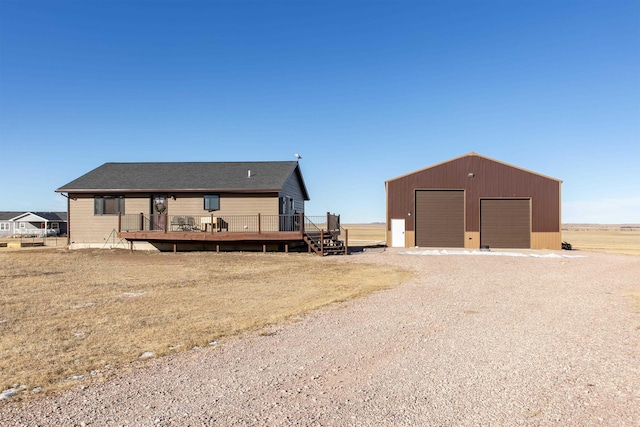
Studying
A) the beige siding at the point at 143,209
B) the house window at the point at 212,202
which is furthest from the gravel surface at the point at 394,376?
the house window at the point at 212,202

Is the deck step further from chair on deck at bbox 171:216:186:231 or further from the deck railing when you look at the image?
chair on deck at bbox 171:216:186:231

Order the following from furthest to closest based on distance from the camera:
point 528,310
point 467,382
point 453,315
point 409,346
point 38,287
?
1. point 38,287
2. point 528,310
3. point 453,315
4. point 409,346
5. point 467,382

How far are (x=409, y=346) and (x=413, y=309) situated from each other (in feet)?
8.30

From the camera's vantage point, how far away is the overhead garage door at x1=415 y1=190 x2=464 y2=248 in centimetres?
2648

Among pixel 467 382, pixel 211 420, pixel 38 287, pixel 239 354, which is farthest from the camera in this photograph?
pixel 38 287

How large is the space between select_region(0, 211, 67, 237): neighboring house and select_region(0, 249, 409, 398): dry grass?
50.0 m

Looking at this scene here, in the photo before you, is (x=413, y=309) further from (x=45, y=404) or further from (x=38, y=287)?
(x=38, y=287)

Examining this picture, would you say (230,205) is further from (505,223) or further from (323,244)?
(505,223)

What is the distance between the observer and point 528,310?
8180 millimetres

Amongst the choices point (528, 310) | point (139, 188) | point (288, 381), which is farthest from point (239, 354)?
point (139, 188)

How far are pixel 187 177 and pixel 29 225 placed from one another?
2018 inches

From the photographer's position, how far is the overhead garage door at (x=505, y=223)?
26.2m

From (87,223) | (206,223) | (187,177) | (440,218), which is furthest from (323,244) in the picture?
(87,223)

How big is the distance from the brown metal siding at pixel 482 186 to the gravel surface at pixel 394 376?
18658 mm
